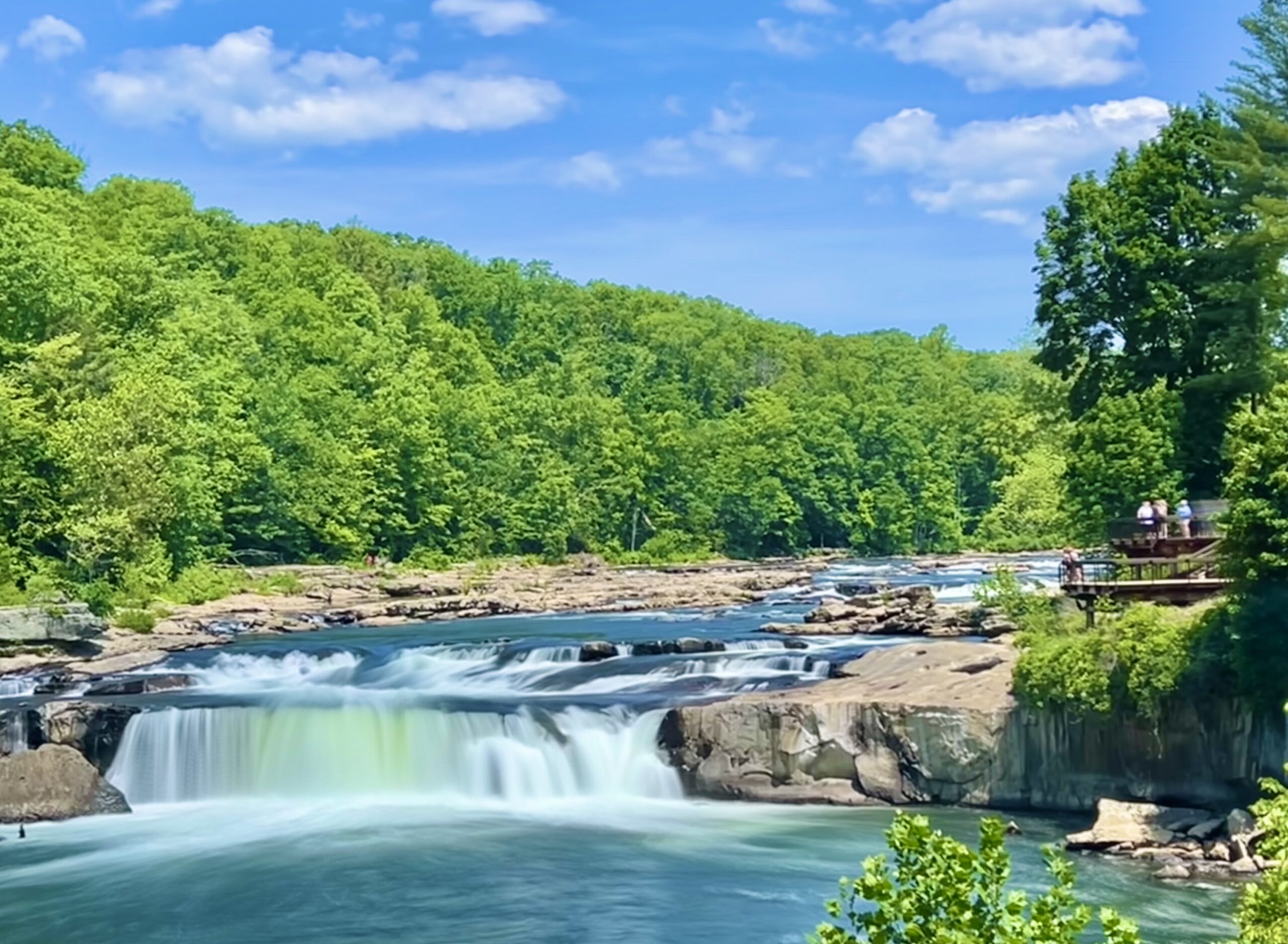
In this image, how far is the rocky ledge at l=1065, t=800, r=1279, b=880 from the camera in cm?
2031

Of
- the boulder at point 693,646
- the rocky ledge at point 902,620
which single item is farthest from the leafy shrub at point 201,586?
the boulder at point 693,646

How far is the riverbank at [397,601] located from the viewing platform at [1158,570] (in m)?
24.3

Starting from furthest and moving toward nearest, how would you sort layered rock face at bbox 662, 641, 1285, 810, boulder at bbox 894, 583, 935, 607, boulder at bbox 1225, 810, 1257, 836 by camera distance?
boulder at bbox 894, 583, 935, 607 < layered rock face at bbox 662, 641, 1285, 810 < boulder at bbox 1225, 810, 1257, 836

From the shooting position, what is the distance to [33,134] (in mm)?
A: 89312

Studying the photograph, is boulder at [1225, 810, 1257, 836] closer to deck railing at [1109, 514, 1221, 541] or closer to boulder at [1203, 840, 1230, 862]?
boulder at [1203, 840, 1230, 862]

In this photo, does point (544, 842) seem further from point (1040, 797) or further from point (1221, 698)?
point (1221, 698)

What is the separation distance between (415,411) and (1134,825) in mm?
71236

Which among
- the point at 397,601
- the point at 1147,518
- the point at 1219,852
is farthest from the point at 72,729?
the point at 397,601

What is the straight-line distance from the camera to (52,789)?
87.0 feet

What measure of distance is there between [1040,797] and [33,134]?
8280 centimetres

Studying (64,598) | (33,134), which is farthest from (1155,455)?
(33,134)

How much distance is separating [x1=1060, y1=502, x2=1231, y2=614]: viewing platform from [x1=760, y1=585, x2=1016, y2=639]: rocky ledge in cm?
746

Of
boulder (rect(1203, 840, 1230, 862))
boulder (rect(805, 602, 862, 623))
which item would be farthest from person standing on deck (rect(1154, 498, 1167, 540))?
boulder (rect(805, 602, 862, 623))

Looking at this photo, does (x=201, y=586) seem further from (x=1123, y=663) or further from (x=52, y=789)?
(x=1123, y=663)
